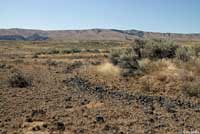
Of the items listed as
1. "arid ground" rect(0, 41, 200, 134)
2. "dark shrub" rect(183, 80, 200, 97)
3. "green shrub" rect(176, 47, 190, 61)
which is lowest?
"arid ground" rect(0, 41, 200, 134)

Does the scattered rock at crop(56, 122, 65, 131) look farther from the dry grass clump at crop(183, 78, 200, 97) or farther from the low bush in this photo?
the low bush

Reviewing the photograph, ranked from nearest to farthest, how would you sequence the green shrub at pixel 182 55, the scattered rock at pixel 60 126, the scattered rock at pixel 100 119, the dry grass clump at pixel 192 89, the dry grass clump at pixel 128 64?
the scattered rock at pixel 60 126, the scattered rock at pixel 100 119, the dry grass clump at pixel 192 89, the dry grass clump at pixel 128 64, the green shrub at pixel 182 55

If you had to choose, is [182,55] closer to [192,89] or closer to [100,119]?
[192,89]

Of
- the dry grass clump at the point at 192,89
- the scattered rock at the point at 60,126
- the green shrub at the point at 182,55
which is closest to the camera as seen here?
the scattered rock at the point at 60,126

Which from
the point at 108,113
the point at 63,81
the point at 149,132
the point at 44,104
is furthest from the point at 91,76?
the point at 149,132

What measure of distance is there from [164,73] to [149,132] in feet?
30.3

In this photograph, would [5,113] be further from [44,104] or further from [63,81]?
[63,81]

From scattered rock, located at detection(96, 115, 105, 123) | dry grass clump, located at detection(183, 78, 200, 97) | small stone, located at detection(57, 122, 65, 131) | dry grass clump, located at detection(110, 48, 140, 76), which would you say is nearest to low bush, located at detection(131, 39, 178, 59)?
dry grass clump, located at detection(110, 48, 140, 76)

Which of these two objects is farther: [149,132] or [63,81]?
[63,81]

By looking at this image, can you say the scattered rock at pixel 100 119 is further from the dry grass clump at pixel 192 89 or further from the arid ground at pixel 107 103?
the dry grass clump at pixel 192 89

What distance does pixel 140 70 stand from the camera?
2027 centimetres

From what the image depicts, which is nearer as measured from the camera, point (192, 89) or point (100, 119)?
point (100, 119)

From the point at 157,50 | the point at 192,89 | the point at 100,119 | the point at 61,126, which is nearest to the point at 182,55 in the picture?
the point at 157,50

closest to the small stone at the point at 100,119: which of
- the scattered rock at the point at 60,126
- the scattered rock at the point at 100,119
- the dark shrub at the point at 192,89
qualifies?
the scattered rock at the point at 100,119
